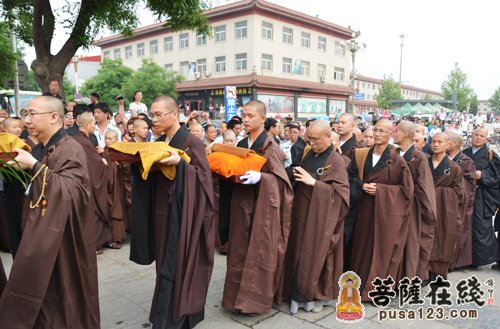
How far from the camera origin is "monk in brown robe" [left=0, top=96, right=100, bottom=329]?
7.70 feet

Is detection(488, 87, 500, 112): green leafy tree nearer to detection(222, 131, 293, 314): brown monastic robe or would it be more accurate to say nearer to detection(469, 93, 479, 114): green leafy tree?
detection(469, 93, 479, 114): green leafy tree

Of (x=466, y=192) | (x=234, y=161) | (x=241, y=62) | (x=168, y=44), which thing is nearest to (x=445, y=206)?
(x=466, y=192)

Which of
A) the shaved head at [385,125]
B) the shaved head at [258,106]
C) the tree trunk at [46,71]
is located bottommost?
the shaved head at [385,125]

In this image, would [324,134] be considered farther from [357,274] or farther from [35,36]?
[35,36]

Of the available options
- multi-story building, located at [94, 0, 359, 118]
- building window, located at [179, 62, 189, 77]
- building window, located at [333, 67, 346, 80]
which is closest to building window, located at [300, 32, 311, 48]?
multi-story building, located at [94, 0, 359, 118]

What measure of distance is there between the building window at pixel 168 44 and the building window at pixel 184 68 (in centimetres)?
187

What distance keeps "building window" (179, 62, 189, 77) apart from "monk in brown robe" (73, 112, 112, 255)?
27.3m

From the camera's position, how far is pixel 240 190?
3.62 m

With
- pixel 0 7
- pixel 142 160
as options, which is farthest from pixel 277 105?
pixel 142 160

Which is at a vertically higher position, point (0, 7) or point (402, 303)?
point (0, 7)

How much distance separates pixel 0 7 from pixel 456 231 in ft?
29.1

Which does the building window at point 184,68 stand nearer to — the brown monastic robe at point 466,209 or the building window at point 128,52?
the building window at point 128,52

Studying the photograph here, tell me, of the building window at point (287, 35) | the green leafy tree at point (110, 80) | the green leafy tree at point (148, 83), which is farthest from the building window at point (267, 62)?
the green leafy tree at point (110, 80)

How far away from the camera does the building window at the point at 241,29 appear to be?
28.0 meters
